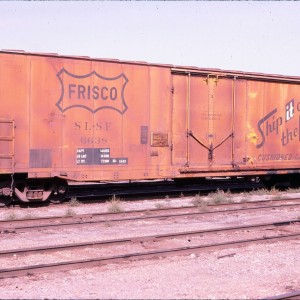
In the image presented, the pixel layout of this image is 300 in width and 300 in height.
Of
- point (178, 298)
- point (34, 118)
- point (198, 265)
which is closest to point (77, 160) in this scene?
point (34, 118)

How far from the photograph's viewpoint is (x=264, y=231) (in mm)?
9719

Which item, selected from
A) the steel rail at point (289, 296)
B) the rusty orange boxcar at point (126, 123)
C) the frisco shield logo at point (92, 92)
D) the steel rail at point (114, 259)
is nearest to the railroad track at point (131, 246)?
the steel rail at point (114, 259)

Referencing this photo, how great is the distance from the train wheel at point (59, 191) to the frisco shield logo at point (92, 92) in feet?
6.69

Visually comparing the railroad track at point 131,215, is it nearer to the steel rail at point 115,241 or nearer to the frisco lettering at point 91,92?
the steel rail at point 115,241

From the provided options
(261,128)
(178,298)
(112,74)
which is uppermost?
(112,74)

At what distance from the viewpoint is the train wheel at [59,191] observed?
42.9 feet

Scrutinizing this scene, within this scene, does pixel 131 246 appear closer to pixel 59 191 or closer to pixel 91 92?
pixel 59 191

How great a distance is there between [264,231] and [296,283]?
358cm

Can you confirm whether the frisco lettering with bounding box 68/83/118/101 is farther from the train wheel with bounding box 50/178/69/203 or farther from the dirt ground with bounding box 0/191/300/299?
the dirt ground with bounding box 0/191/300/299

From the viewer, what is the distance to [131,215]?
11.6 metres

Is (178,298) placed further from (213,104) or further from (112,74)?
(213,104)

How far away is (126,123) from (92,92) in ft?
4.16

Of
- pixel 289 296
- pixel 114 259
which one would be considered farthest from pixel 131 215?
pixel 289 296

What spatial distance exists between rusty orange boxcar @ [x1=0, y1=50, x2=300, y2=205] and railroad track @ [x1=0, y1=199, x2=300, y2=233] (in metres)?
1.50
